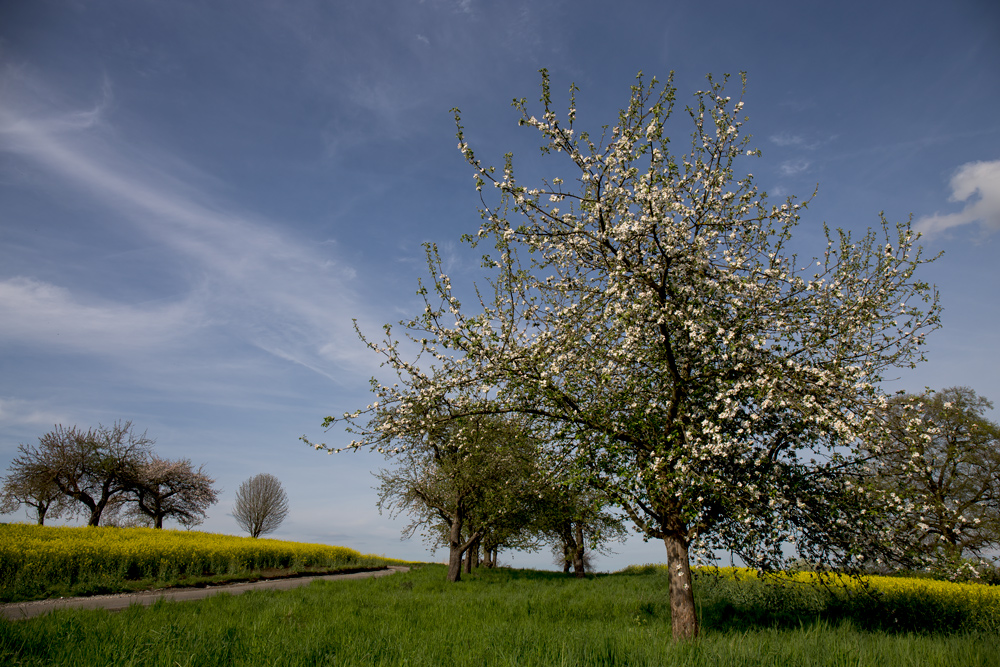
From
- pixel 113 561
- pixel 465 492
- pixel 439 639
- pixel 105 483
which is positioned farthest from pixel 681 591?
pixel 105 483

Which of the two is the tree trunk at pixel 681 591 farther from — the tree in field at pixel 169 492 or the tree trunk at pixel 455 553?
the tree in field at pixel 169 492

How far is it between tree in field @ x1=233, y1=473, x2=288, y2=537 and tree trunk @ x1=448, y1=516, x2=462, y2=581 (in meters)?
37.4

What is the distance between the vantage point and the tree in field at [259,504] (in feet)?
172

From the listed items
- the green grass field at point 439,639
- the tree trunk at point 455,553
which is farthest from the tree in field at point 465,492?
the green grass field at point 439,639

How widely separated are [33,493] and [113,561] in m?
23.3

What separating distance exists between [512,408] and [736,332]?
450 centimetres

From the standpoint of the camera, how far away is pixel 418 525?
2919cm

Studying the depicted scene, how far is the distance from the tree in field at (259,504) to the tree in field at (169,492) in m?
5.25

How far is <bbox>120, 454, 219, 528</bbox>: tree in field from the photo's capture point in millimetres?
42781

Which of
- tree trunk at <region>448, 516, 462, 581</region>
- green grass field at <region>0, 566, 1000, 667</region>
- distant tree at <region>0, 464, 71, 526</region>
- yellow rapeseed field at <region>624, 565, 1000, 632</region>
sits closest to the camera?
green grass field at <region>0, 566, 1000, 667</region>

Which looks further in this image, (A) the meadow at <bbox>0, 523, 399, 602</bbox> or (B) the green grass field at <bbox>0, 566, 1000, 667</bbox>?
(A) the meadow at <bbox>0, 523, 399, 602</bbox>

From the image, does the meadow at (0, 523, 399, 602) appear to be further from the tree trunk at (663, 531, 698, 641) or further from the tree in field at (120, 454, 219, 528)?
the tree trunk at (663, 531, 698, 641)

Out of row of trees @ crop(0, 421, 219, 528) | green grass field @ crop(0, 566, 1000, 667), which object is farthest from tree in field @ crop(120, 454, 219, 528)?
green grass field @ crop(0, 566, 1000, 667)

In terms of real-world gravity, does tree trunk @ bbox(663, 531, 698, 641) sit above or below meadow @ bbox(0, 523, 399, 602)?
above
